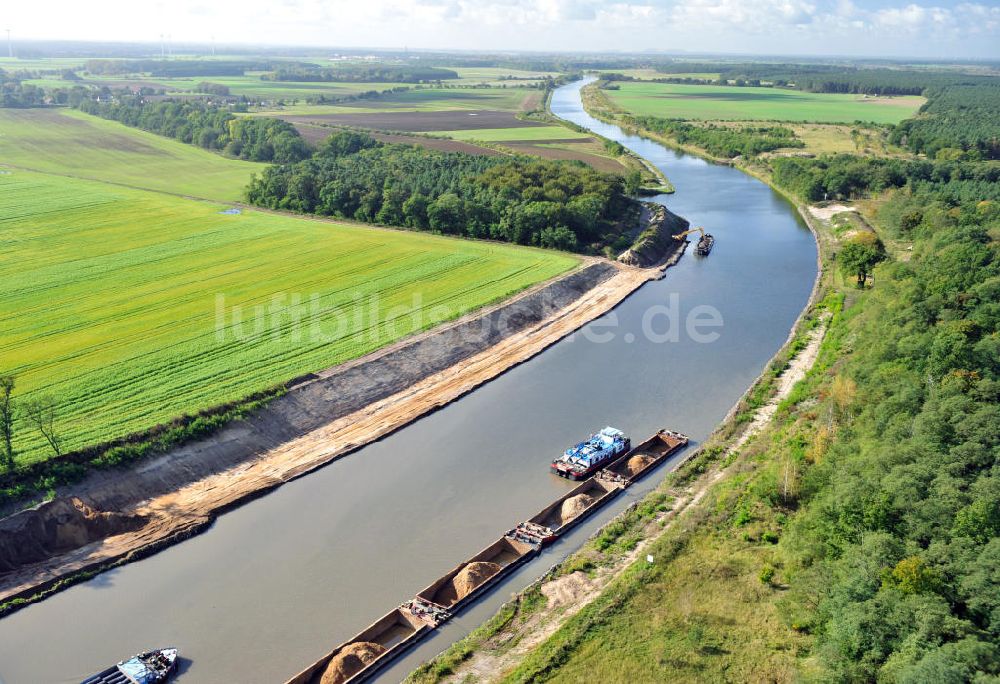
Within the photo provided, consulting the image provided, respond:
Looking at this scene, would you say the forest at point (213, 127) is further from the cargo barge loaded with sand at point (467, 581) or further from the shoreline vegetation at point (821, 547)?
the shoreline vegetation at point (821, 547)

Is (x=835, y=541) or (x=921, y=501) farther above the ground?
(x=921, y=501)

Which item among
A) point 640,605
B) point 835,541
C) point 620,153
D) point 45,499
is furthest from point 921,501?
point 620,153

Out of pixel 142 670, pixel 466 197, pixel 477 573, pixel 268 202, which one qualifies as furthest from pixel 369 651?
pixel 268 202

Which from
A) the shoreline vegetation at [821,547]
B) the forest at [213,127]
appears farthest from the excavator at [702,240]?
the forest at [213,127]

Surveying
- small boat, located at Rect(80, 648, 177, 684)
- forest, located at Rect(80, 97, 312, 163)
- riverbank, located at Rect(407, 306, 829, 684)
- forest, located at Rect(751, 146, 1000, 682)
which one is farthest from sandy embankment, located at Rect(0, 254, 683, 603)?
forest, located at Rect(80, 97, 312, 163)

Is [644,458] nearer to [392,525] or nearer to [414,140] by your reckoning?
[392,525]

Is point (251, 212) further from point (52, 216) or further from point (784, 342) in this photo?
point (784, 342)
